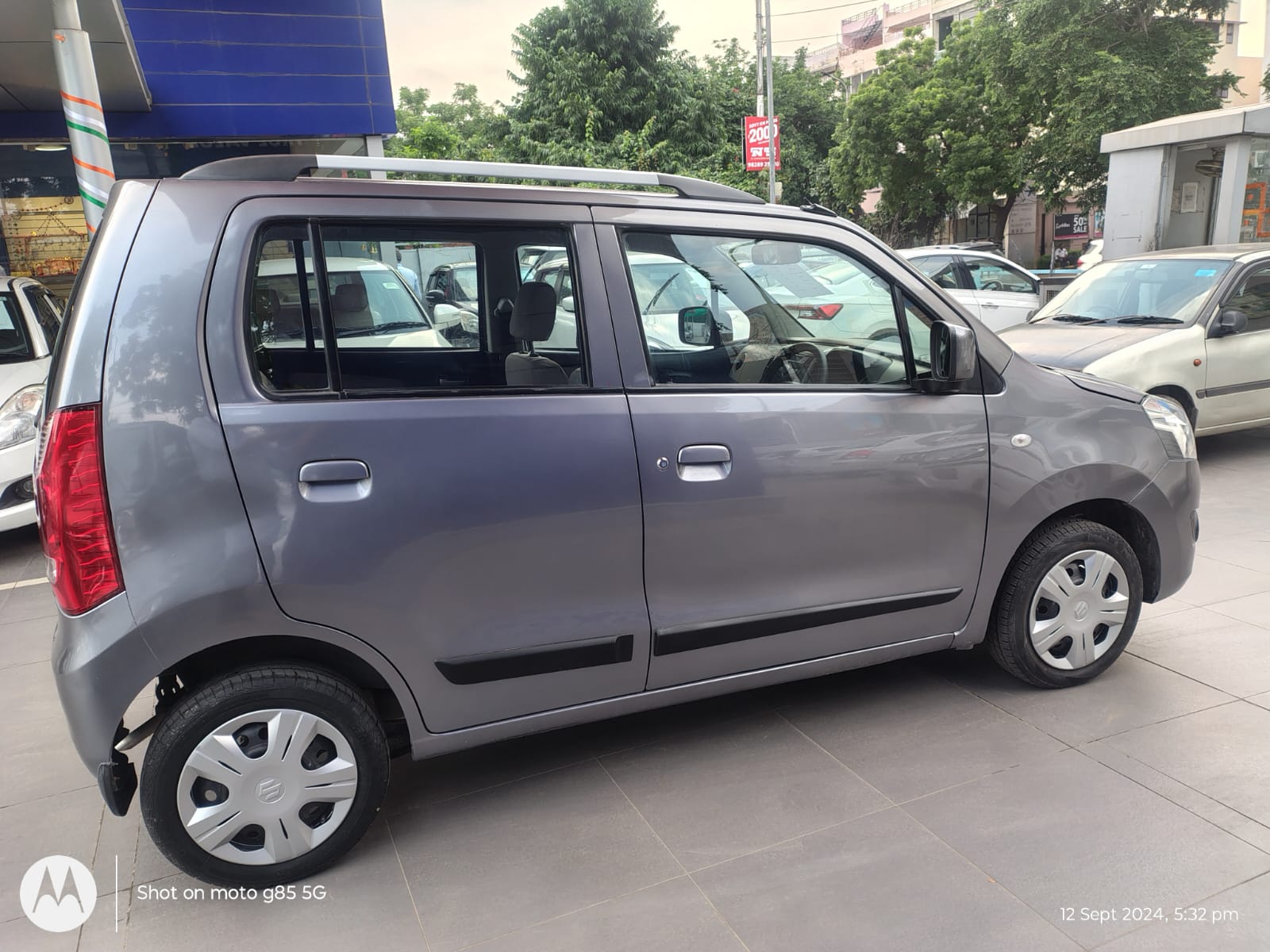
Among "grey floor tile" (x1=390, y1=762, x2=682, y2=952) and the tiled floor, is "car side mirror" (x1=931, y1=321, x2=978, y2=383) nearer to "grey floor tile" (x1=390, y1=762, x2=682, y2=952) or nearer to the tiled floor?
the tiled floor

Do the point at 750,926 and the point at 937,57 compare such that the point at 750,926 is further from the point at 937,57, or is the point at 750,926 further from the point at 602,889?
the point at 937,57

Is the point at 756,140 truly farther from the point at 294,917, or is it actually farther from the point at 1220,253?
the point at 294,917

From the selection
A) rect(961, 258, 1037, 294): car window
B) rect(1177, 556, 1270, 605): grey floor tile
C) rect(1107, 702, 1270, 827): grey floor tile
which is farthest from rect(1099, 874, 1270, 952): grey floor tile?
rect(961, 258, 1037, 294): car window

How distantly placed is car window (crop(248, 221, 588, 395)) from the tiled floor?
132cm

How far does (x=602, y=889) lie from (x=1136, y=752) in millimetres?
1809

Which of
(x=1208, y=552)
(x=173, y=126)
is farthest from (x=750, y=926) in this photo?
(x=173, y=126)

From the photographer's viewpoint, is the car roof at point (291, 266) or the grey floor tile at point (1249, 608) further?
the grey floor tile at point (1249, 608)

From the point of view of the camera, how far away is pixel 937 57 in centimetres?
2736

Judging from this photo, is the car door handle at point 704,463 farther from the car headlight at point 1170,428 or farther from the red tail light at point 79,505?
the car headlight at point 1170,428

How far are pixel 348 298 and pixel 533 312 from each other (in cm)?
52

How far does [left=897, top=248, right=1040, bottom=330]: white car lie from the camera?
1117 centimetres

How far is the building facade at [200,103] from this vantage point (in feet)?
40.3

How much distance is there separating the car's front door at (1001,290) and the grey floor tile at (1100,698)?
8.22 m

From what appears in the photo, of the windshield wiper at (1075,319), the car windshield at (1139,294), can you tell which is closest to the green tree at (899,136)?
the car windshield at (1139,294)
